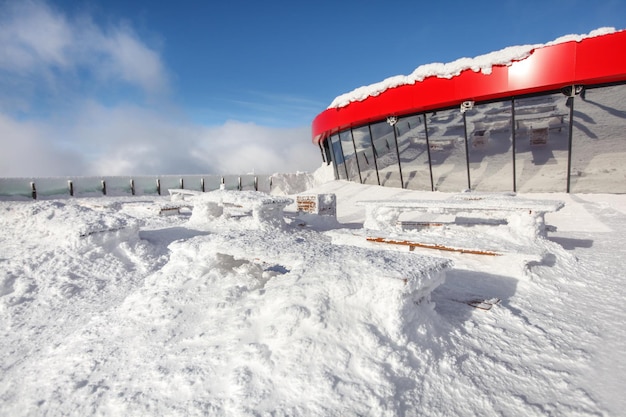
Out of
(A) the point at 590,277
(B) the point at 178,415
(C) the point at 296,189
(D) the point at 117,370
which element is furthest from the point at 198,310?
(C) the point at 296,189

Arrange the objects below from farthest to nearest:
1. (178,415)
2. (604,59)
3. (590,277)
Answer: (604,59)
(590,277)
(178,415)

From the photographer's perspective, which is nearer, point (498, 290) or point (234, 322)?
point (234, 322)

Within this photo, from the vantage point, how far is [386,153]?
16281mm

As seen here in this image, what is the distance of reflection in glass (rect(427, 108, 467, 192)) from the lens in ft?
44.6

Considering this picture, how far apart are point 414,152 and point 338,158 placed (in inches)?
242

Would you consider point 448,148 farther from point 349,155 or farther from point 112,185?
point 112,185

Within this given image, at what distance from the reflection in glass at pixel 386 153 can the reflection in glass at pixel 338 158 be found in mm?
3253

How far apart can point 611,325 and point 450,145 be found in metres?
11.5

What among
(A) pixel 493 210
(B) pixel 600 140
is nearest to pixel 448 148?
(B) pixel 600 140

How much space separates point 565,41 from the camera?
10.7 m

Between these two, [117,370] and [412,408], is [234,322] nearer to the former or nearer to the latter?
[117,370]

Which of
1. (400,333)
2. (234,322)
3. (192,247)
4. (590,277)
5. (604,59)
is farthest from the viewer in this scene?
(604,59)

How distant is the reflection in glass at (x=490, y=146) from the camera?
12.7 m

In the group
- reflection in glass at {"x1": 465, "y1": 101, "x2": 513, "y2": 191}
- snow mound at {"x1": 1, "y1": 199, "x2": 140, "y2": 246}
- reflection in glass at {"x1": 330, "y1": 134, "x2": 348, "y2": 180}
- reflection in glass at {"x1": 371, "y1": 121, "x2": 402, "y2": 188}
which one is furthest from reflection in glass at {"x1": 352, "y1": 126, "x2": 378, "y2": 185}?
snow mound at {"x1": 1, "y1": 199, "x2": 140, "y2": 246}
